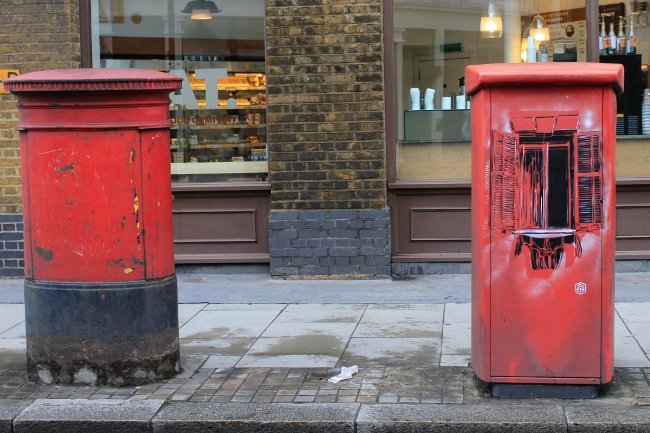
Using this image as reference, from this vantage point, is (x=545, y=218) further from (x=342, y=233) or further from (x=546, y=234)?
(x=342, y=233)

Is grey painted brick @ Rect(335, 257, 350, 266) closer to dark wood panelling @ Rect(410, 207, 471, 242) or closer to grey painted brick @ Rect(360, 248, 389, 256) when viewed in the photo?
grey painted brick @ Rect(360, 248, 389, 256)

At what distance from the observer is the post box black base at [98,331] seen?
541cm

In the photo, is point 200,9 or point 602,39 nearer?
point 602,39

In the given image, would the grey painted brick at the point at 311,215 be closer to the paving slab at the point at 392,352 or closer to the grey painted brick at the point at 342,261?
the grey painted brick at the point at 342,261

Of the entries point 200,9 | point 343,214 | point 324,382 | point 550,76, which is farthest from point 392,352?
point 200,9

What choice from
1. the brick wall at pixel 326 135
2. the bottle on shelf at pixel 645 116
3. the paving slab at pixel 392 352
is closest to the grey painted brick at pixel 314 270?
the brick wall at pixel 326 135

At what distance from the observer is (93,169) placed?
533 cm

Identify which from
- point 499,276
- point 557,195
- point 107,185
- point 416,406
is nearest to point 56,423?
point 107,185

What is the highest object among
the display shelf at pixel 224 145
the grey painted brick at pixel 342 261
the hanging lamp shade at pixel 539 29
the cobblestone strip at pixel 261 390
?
the hanging lamp shade at pixel 539 29

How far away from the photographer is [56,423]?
496 cm

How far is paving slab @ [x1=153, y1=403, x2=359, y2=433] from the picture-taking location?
4.86m

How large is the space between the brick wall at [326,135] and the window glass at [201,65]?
57 centimetres

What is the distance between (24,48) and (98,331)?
15.7 feet

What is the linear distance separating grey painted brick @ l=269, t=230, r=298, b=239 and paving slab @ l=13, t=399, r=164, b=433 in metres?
4.07
